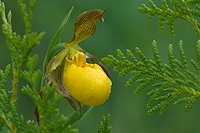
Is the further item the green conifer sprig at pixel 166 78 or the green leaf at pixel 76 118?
the green leaf at pixel 76 118

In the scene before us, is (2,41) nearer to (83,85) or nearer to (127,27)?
(127,27)

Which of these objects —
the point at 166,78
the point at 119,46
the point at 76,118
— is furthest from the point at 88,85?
the point at 119,46

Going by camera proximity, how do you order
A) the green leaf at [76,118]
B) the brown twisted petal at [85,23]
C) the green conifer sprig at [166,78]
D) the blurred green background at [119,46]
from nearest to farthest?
the green conifer sprig at [166,78] < the brown twisted petal at [85,23] < the green leaf at [76,118] < the blurred green background at [119,46]

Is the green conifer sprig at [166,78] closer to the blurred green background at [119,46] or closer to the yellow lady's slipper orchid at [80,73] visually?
the yellow lady's slipper orchid at [80,73]

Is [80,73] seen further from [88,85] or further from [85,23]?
[85,23]

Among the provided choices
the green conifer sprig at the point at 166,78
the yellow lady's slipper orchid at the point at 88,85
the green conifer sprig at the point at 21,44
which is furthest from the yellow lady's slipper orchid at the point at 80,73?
the green conifer sprig at the point at 21,44

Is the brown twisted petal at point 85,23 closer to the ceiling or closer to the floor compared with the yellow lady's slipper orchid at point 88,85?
closer to the ceiling

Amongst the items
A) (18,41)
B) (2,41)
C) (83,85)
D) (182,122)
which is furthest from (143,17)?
(18,41)
